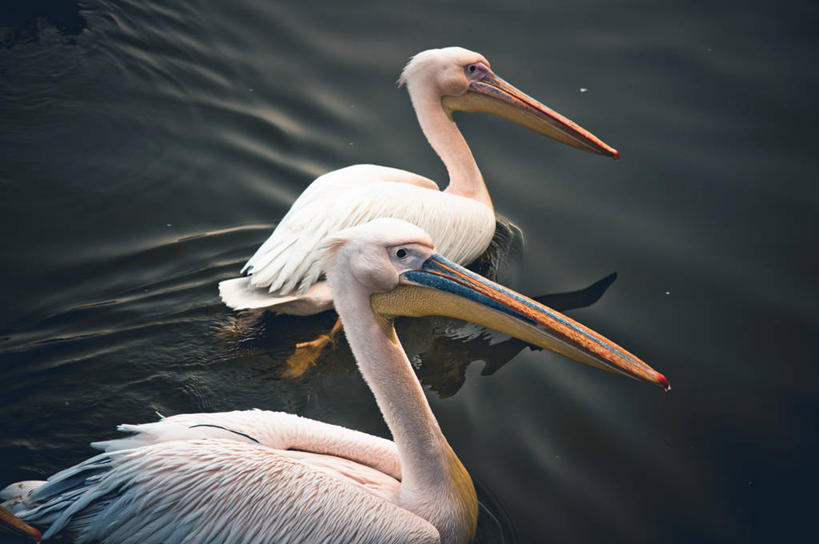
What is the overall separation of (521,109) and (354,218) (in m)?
1.49

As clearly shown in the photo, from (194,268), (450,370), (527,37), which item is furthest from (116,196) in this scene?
(527,37)

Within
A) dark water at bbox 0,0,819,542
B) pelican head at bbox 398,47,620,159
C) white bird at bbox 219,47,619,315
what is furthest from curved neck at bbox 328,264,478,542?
pelican head at bbox 398,47,620,159

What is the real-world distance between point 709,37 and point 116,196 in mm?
4720

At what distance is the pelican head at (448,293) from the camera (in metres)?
2.73

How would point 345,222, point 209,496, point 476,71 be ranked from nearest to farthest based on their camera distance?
point 209,496, point 345,222, point 476,71

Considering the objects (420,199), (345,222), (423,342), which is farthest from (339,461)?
(420,199)

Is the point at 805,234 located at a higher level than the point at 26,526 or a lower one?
higher

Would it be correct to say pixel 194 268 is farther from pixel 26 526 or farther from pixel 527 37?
pixel 527 37

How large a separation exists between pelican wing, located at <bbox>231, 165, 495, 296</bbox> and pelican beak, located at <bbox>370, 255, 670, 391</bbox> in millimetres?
1107

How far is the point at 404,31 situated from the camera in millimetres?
6312

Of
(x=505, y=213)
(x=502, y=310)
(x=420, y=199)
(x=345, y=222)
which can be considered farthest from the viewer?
(x=505, y=213)

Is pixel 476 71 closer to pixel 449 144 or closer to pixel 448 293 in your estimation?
pixel 449 144

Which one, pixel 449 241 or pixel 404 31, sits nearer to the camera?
pixel 449 241

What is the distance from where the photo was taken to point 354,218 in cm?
399
